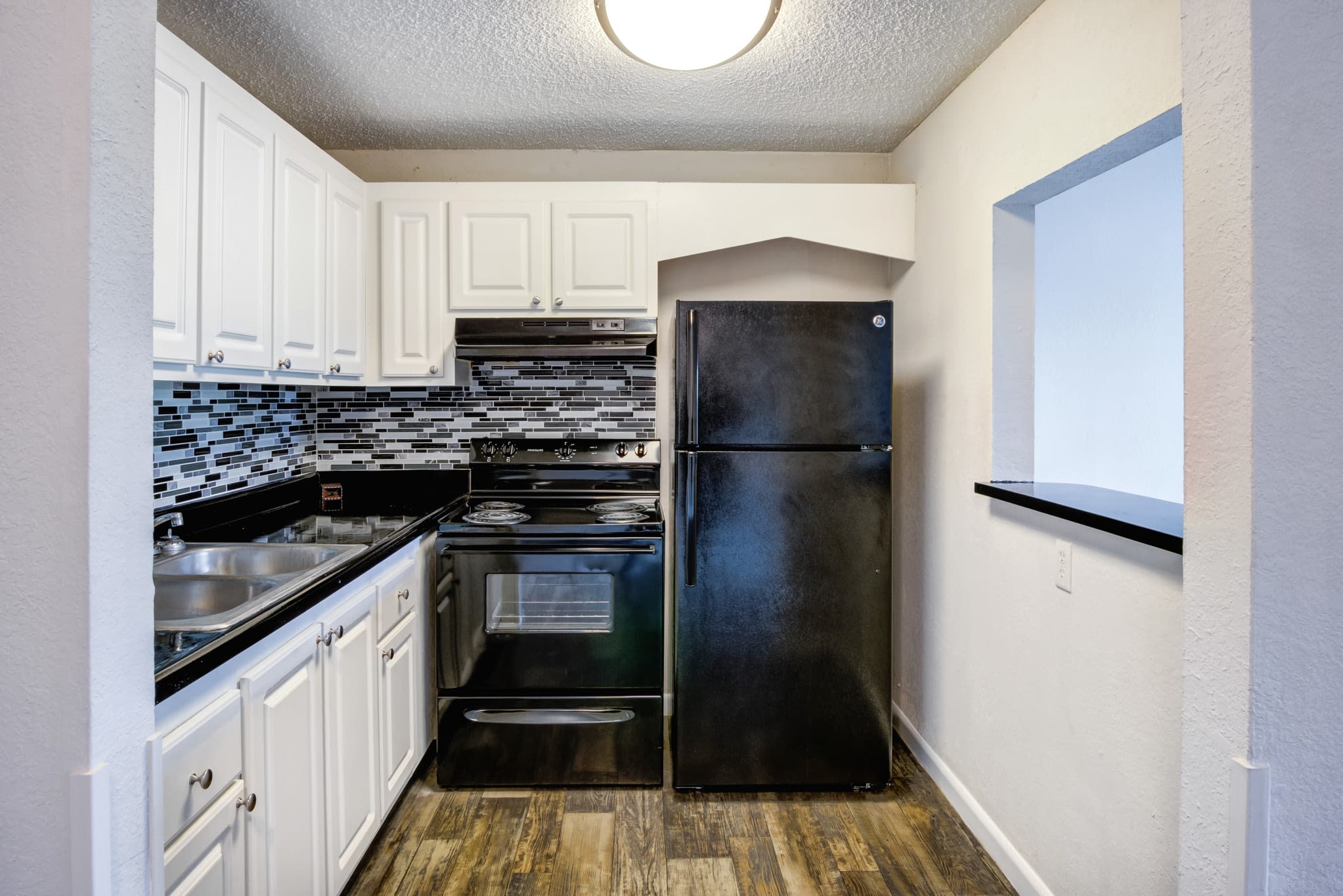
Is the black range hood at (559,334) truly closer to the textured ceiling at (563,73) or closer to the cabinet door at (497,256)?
the cabinet door at (497,256)

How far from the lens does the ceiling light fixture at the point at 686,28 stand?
1649 mm

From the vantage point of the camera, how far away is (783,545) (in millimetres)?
2402

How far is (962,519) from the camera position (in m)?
2.34

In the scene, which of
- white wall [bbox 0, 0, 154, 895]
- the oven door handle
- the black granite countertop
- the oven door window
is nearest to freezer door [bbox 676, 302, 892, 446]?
the oven door handle

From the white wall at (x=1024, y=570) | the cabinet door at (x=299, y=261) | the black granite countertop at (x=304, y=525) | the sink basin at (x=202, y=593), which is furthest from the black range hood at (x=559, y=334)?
the sink basin at (x=202, y=593)

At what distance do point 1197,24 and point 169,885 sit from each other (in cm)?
190

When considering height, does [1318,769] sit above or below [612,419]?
below

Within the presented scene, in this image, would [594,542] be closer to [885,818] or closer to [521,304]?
[521,304]

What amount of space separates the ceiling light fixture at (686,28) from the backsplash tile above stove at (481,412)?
144 cm

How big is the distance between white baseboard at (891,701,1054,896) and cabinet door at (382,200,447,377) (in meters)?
2.29

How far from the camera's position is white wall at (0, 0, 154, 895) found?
76cm

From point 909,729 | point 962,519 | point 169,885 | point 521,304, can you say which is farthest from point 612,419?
point 169,885

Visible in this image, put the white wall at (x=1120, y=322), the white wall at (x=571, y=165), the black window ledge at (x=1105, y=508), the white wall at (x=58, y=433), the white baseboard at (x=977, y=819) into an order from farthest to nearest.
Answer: the white wall at (x=571, y=165) → the white wall at (x=1120, y=322) → the white baseboard at (x=977, y=819) → the black window ledge at (x=1105, y=508) → the white wall at (x=58, y=433)

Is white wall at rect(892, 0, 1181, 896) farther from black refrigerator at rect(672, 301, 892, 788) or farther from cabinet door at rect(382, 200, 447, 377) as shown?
cabinet door at rect(382, 200, 447, 377)
